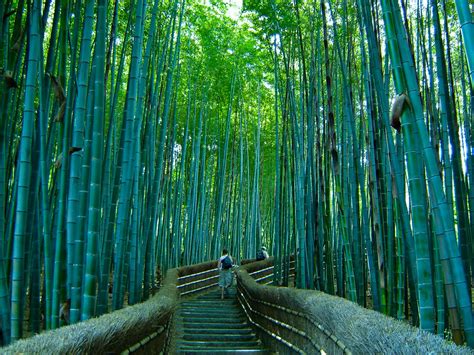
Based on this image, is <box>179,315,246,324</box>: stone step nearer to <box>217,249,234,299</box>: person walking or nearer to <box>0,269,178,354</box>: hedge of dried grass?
<box>217,249,234,299</box>: person walking

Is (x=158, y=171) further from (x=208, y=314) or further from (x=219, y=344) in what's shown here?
(x=208, y=314)

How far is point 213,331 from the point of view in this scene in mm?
5227

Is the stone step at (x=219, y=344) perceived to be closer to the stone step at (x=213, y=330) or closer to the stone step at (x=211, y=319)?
the stone step at (x=213, y=330)

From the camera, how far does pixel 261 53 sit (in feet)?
25.8

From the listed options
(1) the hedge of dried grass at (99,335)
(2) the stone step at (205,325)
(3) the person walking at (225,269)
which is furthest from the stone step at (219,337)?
(3) the person walking at (225,269)

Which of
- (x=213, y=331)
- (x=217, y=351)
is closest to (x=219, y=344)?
(x=213, y=331)

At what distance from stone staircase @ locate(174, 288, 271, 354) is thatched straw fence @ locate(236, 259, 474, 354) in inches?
7.2

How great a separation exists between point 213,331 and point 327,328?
286cm

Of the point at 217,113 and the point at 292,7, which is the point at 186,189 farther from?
the point at 292,7

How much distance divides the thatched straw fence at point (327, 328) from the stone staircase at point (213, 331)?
183 millimetres

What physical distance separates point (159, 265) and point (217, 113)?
13.5ft

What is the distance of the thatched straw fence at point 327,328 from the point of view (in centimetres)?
152

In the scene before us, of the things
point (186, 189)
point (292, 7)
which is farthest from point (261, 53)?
point (186, 189)

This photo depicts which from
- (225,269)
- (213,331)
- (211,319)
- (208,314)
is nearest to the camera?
(213,331)
